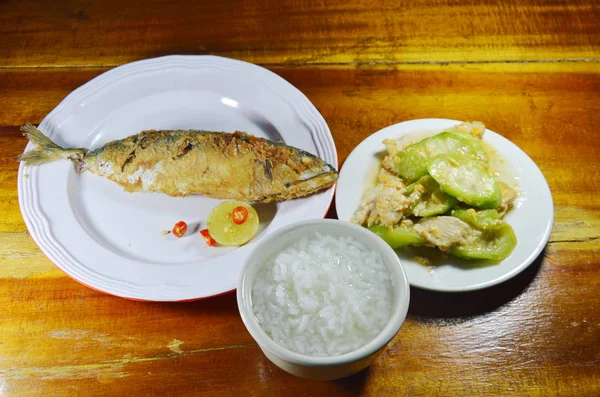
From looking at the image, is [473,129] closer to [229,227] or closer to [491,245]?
[491,245]

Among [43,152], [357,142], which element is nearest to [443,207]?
[357,142]

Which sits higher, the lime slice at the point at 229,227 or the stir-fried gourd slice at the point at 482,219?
the stir-fried gourd slice at the point at 482,219

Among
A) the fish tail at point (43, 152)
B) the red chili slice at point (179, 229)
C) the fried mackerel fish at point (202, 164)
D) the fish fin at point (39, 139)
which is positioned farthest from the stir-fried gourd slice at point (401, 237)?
the fish fin at point (39, 139)

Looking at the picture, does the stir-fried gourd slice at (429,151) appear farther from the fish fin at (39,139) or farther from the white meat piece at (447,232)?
the fish fin at (39,139)

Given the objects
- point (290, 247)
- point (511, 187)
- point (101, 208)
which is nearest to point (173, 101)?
point (101, 208)

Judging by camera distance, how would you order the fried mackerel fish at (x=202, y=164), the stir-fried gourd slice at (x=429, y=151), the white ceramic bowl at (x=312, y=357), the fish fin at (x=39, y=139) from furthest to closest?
the fish fin at (x=39, y=139) → the fried mackerel fish at (x=202, y=164) → the stir-fried gourd slice at (x=429, y=151) → the white ceramic bowl at (x=312, y=357)

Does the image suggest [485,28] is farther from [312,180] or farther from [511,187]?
[312,180]

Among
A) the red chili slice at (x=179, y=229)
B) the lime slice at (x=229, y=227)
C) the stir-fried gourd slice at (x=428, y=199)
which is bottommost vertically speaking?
the red chili slice at (x=179, y=229)

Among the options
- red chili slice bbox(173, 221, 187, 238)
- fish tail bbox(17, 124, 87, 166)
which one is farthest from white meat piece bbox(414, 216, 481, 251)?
fish tail bbox(17, 124, 87, 166)
